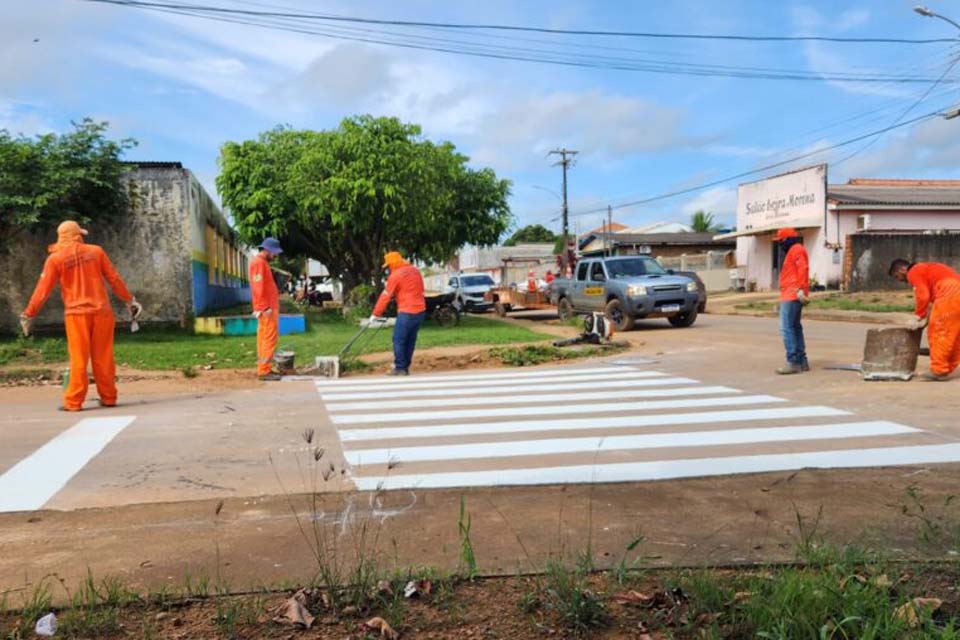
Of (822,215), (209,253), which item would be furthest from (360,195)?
(822,215)

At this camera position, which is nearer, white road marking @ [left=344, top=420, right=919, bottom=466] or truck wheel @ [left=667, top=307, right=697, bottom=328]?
white road marking @ [left=344, top=420, right=919, bottom=466]

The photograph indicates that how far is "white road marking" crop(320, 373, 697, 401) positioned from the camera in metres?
9.02

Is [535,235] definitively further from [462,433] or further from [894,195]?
[462,433]

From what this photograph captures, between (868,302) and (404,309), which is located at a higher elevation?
(404,309)

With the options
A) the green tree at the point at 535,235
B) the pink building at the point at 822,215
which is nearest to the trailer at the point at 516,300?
the pink building at the point at 822,215

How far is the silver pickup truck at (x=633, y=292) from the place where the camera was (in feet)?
59.1

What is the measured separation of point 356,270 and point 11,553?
25.4 metres

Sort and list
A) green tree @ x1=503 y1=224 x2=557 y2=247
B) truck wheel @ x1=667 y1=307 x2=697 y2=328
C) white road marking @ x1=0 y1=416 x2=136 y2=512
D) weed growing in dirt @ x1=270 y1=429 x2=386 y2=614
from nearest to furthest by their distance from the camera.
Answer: weed growing in dirt @ x1=270 y1=429 x2=386 y2=614 → white road marking @ x1=0 y1=416 x2=136 y2=512 → truck wheel @ x1=667 y1=307 x2=697 y2=328 → green tree @ x1=503 y1=224 x2=557 y2=247

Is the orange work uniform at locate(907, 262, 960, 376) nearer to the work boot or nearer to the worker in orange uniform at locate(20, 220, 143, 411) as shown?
the work boot

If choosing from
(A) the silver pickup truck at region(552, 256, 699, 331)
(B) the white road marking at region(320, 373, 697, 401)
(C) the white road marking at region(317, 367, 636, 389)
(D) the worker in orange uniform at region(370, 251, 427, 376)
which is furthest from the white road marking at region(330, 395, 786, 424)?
(A) the silver pickup truck at region(552, 256, 699, 331)

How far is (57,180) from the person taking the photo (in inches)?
572

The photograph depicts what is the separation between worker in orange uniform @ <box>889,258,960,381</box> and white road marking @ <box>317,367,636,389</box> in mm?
3837

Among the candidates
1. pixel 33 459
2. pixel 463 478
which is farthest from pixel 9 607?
pixel 33 459

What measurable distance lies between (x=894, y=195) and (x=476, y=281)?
67.8 ft
